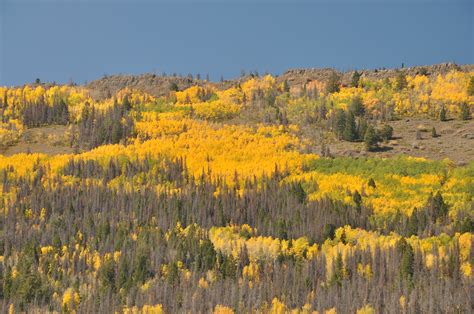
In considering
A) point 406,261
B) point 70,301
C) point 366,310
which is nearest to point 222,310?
point 366,310

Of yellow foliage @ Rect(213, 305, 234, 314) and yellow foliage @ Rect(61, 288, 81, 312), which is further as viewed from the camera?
yellow foliage @ Rect(61, 288, 81, 312)

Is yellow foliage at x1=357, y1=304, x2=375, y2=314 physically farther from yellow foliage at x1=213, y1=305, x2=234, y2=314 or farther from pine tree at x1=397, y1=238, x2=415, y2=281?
yellow foliage at x1=213, y1=305, x2=234, y2=314

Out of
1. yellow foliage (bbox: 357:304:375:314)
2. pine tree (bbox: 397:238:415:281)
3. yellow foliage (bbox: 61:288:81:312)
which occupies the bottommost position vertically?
yellow foliage (bbox: 61:288:81:312)

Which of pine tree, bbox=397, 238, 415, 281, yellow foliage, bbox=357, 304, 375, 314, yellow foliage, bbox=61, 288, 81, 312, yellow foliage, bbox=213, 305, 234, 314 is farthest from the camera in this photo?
pine tree, bbox=397, 238, 415, 281

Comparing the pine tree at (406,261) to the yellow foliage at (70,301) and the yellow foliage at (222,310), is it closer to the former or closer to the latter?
the yellow foliage at (222,310)

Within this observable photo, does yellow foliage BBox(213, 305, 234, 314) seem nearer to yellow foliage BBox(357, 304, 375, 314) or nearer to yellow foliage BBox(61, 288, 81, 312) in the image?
yellow foliage BBox(357, 304, 375, 314)

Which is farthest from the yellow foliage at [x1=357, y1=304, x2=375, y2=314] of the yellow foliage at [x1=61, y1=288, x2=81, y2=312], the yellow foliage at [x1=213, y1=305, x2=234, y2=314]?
→ the yellow foliage at [x1=61, y1=288, x2=81, y2=312]

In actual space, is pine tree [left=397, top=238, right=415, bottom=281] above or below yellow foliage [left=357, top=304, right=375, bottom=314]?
above

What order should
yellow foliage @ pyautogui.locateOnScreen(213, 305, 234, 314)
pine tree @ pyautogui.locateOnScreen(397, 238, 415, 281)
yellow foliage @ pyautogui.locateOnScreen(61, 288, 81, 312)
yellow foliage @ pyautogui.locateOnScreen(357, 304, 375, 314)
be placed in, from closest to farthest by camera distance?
yellow foliage @ pyautogui.locateOnScreen(357, 304, 375, 314)
yellow foliage @ pyautogui.locateOnScreen(213, 305, 234, 314)
yellow foliage @ pyautogui.locateOnScreen(61, 288, 81, 312)
pine tree @ pyautogui.locateOnScreen(397, 238, 415, 281)

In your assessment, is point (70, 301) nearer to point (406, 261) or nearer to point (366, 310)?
point (366, 310)

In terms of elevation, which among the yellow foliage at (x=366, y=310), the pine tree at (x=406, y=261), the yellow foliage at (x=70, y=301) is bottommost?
the yellow foliage at (x=70, y=301)

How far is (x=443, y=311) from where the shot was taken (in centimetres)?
14025

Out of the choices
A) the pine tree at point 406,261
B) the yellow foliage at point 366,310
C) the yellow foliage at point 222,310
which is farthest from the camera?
the pine tree at point 406,261

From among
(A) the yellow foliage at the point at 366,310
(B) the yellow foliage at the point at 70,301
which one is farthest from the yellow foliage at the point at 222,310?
(B) the yellow foliage at the point at 70,301
